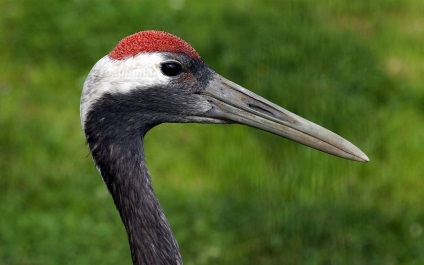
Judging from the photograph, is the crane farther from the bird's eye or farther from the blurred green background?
the blurred green background

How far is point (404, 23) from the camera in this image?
711cm

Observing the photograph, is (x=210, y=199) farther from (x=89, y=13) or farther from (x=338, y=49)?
(x=89, y=13)

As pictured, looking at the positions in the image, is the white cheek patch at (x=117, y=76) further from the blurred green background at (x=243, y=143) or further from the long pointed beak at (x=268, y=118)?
the blurred green background at (x=243, y=143)

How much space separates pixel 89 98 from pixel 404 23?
14.0ft

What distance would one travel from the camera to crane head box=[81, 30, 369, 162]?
332cm

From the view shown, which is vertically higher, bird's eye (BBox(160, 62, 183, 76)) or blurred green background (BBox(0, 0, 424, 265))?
blurred green background (BBox(0, 0, 424, 265))

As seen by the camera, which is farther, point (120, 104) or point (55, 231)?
point (55, 231)

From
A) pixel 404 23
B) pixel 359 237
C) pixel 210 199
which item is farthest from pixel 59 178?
pixel 404 23

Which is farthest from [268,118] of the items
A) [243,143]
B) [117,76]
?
[243,143]

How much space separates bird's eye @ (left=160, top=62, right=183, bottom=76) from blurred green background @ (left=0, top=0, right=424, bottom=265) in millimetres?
1901

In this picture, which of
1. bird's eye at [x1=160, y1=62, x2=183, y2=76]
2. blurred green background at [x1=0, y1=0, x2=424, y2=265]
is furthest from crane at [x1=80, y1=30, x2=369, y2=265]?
blurred green background at [x1=0, y1=0, x2=424, y2=265]

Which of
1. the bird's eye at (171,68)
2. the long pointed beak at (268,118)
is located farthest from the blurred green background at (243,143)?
the bird's eye at (171,68)

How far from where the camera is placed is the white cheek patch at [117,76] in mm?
3316

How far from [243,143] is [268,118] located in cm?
226
